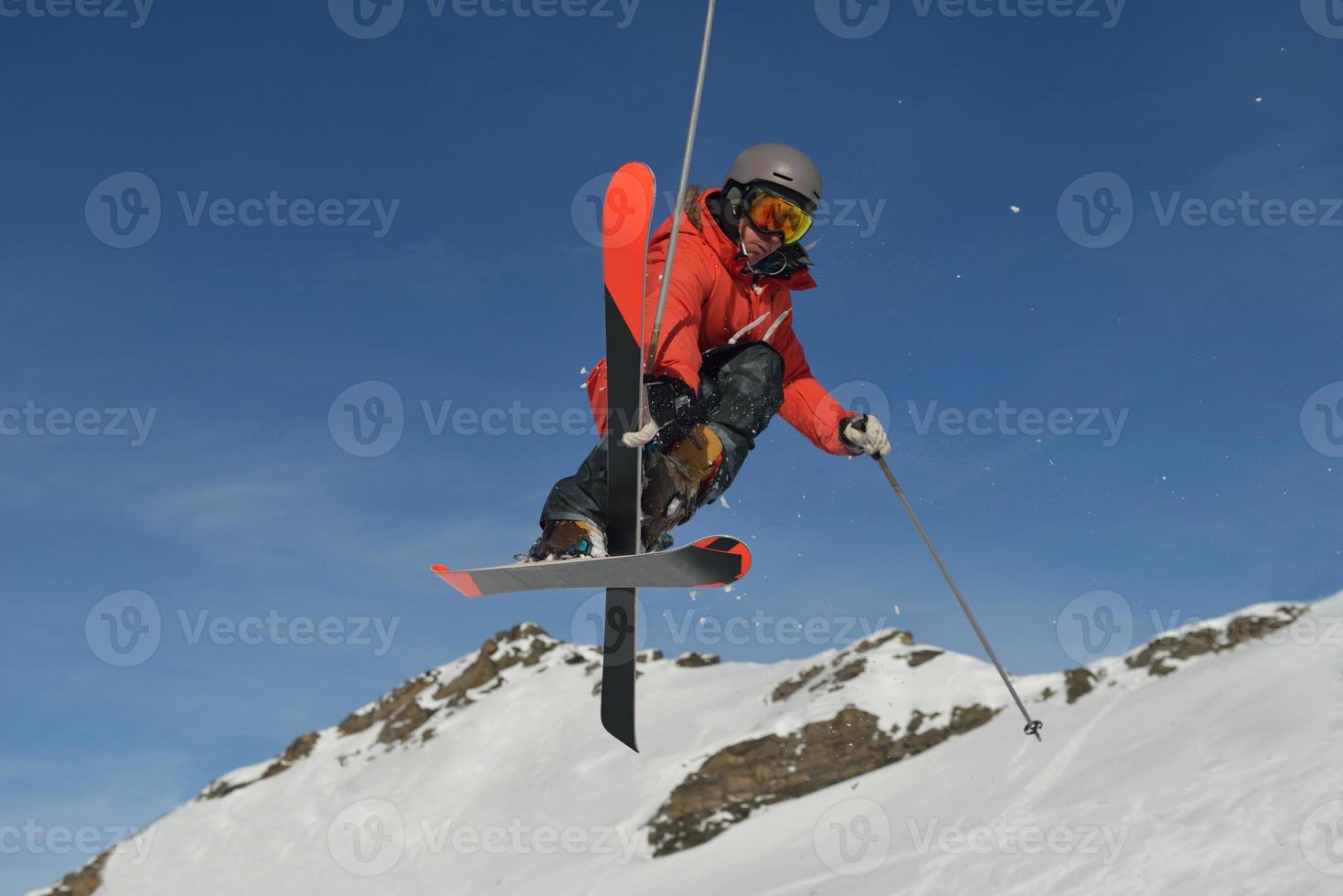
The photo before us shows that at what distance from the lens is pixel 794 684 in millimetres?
45656

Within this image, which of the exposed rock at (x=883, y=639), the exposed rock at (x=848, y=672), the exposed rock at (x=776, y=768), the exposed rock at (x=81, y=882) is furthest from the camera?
the exposed rock at (x=81, y=882)

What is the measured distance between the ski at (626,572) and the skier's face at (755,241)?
165 cm

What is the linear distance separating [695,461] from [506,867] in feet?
119

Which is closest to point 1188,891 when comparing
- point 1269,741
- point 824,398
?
point 1269,741

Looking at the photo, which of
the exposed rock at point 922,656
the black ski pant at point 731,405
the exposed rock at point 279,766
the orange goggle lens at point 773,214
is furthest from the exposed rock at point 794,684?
the orange goggle lens at point 773,214

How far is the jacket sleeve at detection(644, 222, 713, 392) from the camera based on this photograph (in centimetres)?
498

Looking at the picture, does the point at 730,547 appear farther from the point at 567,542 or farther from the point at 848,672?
the point at 848,672

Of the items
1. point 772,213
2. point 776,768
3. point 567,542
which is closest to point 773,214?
point 772,213

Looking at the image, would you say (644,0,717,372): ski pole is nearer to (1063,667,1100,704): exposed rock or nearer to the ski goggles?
the ski goggles

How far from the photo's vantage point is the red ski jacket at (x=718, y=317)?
5.08 m

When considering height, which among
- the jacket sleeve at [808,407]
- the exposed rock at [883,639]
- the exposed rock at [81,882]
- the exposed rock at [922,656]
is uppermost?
the exposed rock at [81,882]

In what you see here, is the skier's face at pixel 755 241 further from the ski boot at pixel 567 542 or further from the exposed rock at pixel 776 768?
the exposed rock at pixel 776 768

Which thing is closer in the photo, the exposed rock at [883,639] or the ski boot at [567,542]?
the ski boot at [567,542]

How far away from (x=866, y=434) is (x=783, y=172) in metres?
1.71
